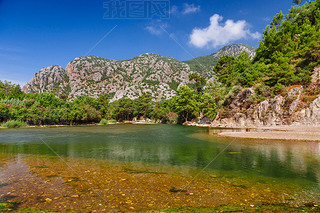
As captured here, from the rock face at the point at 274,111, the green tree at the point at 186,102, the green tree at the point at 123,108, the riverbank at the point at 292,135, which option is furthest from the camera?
the green tree at the point at 123,108

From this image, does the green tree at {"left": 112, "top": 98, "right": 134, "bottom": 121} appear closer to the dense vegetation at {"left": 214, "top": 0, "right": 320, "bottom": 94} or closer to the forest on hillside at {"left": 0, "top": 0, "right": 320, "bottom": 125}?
the forest on hillside at {"left": 0, "top": 0, "right": 320, "bottom": 125}

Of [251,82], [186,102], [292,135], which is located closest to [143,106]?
[186,102]

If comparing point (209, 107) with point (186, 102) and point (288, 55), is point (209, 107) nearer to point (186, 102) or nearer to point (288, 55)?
point (186, 102)

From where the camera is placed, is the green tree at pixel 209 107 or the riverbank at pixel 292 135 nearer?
the riverbank at pixel 292 135

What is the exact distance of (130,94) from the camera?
191 meters

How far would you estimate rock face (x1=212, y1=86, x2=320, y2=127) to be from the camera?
128 ft

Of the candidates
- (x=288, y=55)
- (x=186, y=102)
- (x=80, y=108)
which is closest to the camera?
(x=288, y=55)

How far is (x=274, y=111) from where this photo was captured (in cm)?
4753

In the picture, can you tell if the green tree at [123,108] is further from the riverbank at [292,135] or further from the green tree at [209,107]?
the riverbank at [292,135]

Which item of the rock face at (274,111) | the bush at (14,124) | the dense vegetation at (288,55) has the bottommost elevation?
the bush at (14,124)

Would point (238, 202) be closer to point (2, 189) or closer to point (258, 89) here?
point (2, 189)

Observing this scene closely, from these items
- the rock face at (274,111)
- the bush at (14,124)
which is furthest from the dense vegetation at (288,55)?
Result: the bush at (14,124)

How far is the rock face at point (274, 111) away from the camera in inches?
1540

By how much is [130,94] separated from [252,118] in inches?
5945
